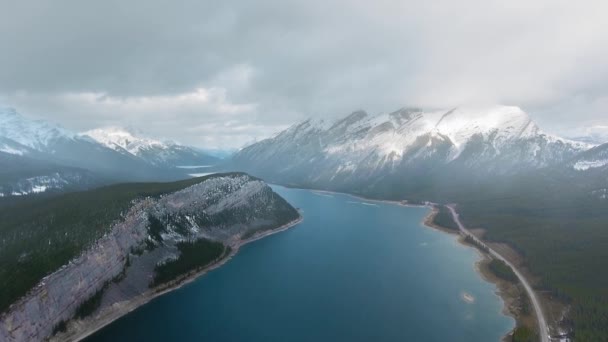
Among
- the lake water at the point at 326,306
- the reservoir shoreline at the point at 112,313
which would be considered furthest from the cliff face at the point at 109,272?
the lake water at the point at 326,306

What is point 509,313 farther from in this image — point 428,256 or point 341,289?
point 428,256

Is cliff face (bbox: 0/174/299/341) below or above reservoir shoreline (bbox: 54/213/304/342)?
above

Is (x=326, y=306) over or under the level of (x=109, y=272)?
under

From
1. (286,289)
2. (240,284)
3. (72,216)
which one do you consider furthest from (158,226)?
(286,289)

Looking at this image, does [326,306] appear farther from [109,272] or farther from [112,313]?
[109,272]

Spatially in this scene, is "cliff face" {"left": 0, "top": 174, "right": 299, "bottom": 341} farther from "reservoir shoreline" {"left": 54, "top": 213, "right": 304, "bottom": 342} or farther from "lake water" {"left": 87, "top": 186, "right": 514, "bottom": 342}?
"lake water" {"left": 87, "top": 186, "right": 514, "bottom": 342}

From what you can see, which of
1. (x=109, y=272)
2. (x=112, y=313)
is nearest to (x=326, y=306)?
(x=112, y=313)

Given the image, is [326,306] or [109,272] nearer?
[326,306]

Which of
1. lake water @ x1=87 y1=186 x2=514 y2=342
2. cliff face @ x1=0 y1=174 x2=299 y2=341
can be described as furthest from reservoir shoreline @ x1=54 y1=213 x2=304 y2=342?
lake water @ x1=87 y1=186 x2=514 y2=342
